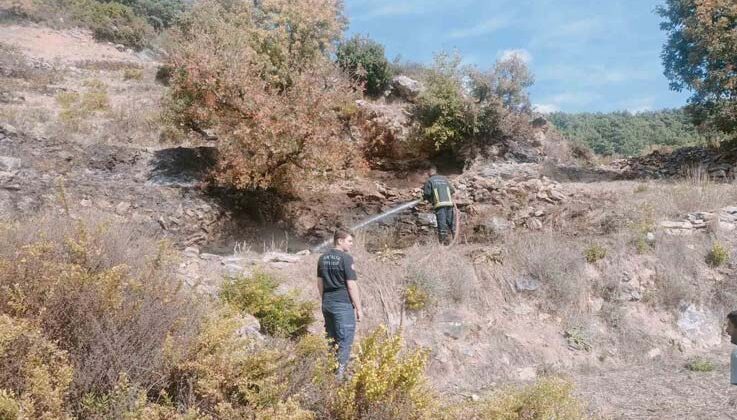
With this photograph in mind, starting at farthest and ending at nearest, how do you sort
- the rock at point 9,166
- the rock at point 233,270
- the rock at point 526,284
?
the rock at point 9,166, the rock at point 526,284, the rock at point 233,270

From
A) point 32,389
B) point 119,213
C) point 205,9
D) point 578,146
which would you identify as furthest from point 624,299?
point 205,9

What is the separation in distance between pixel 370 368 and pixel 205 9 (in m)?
17.7

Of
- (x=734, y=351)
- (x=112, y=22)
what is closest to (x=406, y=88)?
(x=734, y=351)

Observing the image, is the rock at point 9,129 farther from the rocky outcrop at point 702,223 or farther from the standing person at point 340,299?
the rocky outcrop at point 702,223

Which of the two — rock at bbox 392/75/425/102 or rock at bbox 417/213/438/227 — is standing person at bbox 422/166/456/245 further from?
rock at bbox 392/75/425/102

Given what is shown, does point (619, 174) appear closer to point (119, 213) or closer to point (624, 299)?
point (624, 299)

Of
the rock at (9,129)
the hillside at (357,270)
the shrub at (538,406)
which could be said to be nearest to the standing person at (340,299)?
the hillside at (357,270)

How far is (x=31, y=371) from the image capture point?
2988 mm

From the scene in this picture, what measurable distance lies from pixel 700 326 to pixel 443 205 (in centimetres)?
389

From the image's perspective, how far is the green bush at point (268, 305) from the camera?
18.4ft

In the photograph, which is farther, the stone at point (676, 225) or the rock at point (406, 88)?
the rock at point (406, 88)

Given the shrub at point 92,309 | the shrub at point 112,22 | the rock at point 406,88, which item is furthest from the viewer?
the shrub at point 112,22

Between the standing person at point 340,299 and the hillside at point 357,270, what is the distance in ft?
1.88

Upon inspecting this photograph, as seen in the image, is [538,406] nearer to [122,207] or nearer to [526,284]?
[526,284]
